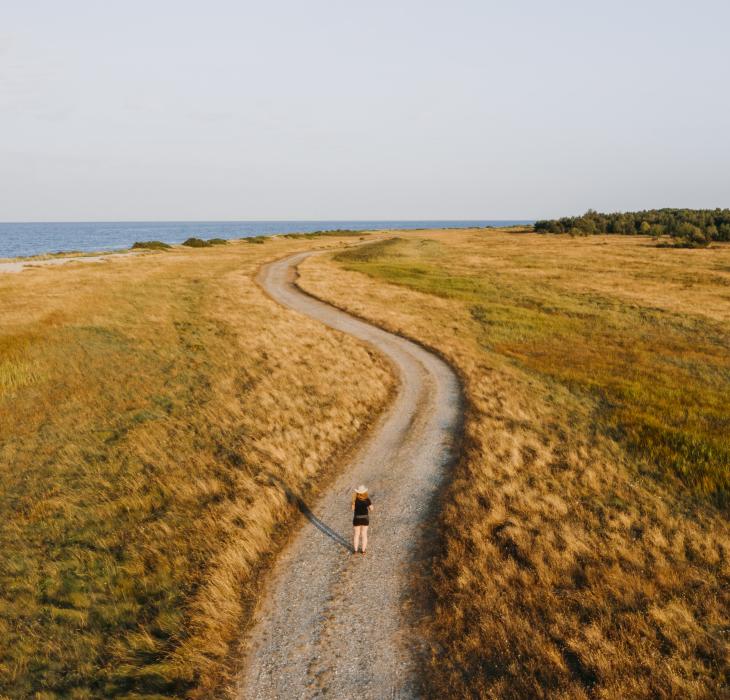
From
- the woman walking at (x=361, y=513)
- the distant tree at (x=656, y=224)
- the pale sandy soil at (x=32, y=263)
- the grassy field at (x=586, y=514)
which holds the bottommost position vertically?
the grassy field at (x=586, y=514)

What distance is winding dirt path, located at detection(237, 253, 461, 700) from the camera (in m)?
7.05

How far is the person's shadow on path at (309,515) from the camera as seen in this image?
10.3 m

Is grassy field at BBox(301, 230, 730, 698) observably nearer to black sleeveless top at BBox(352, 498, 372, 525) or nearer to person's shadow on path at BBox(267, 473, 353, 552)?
black sleeveless top at BBox(352, 498, 372, 525)

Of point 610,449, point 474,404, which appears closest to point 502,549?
point 610,449

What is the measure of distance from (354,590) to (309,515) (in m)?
2.92

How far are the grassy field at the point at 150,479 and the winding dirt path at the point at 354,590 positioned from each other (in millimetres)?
641

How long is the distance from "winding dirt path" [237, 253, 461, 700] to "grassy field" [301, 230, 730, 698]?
72 cm

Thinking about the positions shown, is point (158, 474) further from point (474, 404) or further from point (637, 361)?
point (637, 361)

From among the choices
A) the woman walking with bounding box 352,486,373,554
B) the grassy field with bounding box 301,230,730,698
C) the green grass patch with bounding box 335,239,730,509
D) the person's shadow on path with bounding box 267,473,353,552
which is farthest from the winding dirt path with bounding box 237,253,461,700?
the green grass patch with bounding box 335,239,730,509

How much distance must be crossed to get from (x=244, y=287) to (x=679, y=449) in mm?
38558

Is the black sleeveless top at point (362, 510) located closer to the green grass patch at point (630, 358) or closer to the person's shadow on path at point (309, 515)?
the person's shadow on path at point (309, 515)

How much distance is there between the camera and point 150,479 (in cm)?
1293

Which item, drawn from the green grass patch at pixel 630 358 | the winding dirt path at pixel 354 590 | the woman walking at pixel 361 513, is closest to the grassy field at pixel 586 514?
the green grass patch at pixel 630 358

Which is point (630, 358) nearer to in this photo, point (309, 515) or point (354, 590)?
point (309, 515)
